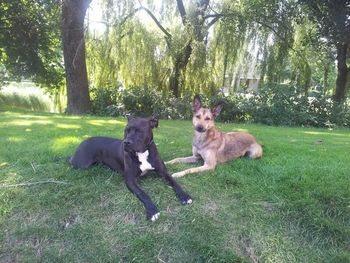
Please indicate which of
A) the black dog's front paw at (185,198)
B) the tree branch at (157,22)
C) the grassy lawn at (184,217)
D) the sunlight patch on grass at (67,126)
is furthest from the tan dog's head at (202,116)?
the tree branch at (157,22)

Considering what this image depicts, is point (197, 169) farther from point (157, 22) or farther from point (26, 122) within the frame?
point (157, 22)

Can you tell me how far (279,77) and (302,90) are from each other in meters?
1.06

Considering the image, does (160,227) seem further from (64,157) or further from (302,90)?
(302,90)

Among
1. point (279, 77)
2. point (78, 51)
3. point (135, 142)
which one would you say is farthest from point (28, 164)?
point (279, 77)

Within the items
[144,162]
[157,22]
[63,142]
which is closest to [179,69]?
[157,22]

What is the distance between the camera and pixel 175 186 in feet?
15.6

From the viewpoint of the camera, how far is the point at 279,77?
15.7 meters

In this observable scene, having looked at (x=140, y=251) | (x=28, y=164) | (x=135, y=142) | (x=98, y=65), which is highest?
(x=98, y=65)

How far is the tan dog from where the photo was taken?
223 inches

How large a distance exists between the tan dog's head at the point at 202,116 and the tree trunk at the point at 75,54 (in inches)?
320

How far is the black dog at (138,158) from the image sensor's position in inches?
179

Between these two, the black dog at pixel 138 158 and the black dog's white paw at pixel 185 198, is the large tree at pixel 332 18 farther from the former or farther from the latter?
the black dog's white paw at pixel 185 198

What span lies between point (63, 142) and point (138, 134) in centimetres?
289

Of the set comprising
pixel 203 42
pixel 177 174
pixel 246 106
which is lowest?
pixel 177 174
